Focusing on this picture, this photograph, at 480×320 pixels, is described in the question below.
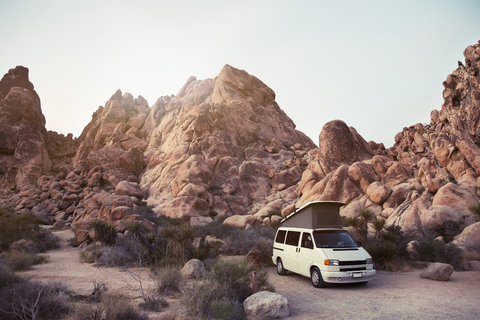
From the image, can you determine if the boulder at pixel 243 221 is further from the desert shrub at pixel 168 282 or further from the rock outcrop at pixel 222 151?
the desert shrub at pixel 168 282

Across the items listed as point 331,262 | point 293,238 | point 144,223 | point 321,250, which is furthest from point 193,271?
point 144,223

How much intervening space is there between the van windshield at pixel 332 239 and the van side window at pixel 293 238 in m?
0.84

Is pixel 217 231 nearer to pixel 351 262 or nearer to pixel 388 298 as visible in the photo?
pixel 351 262

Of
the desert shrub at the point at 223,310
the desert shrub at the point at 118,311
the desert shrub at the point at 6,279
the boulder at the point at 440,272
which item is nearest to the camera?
the desert shrub at the point at 118,311

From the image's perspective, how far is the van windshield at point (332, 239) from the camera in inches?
381

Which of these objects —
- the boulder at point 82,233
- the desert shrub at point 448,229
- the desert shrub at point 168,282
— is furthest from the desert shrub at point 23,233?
the desert shrub at point 448,229

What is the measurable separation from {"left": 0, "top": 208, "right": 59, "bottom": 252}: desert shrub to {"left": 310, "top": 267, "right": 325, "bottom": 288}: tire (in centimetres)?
1645

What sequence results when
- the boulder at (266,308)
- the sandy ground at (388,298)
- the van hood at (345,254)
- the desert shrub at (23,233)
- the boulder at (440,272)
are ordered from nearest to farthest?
the boulder at (266,308)
the sandy ground at (388,298)
the van hood at (345,254)
the boulder at (440,272)
the desert shrub at (23,233)

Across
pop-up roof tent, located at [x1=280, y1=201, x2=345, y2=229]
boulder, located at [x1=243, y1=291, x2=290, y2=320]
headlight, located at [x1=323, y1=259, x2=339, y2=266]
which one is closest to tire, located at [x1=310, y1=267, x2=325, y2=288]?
headlight, located at [x1=323, y1=259, x2=339, y2=266]

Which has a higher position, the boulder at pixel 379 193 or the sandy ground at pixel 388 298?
the boulder at pixel 379 193

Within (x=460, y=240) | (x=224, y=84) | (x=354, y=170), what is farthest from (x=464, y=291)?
(x=224, y=84)

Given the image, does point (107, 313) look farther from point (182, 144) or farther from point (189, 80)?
point (189, 80)

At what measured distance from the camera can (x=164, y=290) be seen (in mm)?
8398

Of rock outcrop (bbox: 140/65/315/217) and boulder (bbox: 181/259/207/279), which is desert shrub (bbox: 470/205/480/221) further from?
rock outcrop (bbox: 140/65/315/217)
